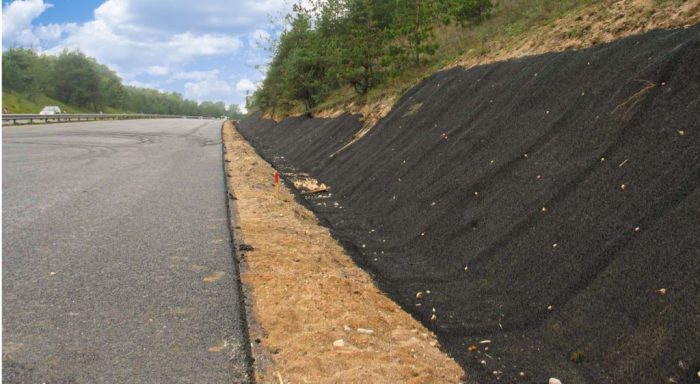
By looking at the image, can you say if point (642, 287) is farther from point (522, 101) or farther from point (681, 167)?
point (522, 101)

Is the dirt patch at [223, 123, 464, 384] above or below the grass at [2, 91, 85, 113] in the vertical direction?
below

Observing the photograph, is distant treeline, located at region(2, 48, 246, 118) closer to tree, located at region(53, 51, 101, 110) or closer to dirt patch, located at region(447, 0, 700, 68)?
tree, located at region(53, 51, 101, 110)

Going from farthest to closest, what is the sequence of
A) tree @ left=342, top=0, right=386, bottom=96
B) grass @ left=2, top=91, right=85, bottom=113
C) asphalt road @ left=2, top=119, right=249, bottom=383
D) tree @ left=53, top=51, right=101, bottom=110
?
tree @ left=53, top=51, right=101, bottom=110 < grass @ left=2, top=91, right=85, bottom=113 < tree @ left=342, top=0, right=386, bottom=96 < asphalt road @ left=2, top=119, right=249, bottom=383

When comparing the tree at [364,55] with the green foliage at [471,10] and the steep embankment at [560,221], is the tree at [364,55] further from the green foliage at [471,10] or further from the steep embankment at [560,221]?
the steep embankment at [560,221]

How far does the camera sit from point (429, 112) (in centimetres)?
1216

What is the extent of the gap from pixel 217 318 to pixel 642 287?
3580 mm

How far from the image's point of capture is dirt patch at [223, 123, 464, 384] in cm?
379

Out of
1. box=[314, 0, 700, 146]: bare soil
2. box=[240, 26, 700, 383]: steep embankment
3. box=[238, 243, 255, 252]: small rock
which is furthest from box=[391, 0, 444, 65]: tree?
box=[238, 243, 255, 252]: small rock

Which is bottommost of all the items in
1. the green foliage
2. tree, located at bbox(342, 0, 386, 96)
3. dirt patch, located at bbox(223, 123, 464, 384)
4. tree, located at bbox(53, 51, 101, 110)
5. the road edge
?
dirt patch, located at bbox(223, 123, 464, 384)

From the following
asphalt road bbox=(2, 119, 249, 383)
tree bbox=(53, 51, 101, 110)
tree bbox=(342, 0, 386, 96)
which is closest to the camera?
asphalt road bbox=(2, 119, 249, 383)

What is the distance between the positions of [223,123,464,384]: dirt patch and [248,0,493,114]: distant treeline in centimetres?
1417

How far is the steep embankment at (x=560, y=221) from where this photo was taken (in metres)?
3.82

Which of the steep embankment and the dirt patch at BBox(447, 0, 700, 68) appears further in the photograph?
the dirt patch at BBox(447, 0, 700, 68)

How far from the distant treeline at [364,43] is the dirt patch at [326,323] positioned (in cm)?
1417
